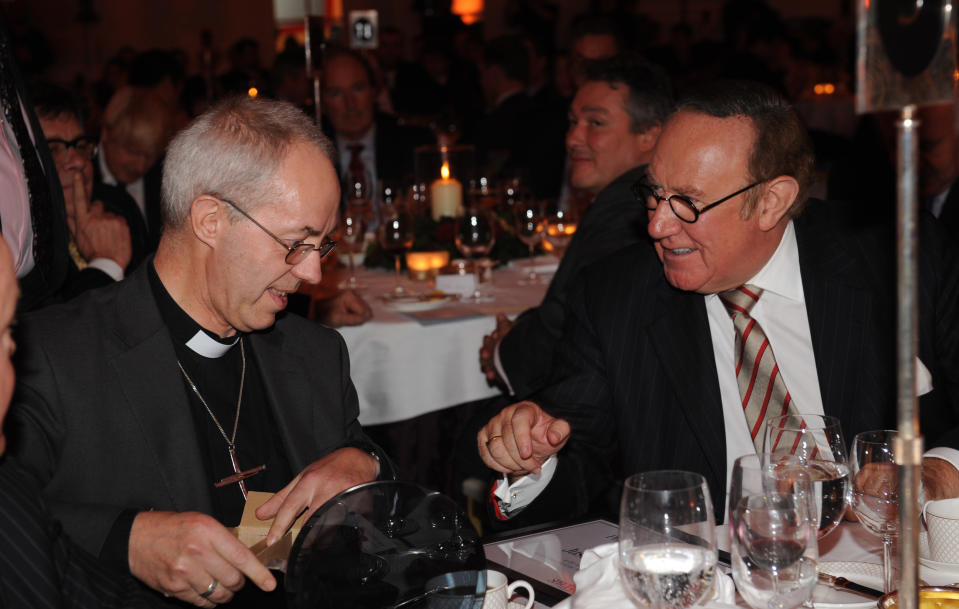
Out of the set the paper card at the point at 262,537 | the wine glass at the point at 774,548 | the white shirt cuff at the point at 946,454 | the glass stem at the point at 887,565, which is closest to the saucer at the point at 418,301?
the paper card at the point at 262,537

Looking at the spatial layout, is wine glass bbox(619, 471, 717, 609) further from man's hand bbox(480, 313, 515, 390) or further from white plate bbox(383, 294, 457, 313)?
white plate bbox(383, 294, 457, 313)

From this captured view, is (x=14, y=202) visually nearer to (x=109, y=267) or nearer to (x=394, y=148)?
(x=109, y=267)

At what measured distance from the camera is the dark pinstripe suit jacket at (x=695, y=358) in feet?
7.23

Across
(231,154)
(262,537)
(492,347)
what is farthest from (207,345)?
(492,347)

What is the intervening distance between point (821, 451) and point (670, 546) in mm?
487

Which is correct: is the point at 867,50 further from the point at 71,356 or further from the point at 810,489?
the point at 71,356

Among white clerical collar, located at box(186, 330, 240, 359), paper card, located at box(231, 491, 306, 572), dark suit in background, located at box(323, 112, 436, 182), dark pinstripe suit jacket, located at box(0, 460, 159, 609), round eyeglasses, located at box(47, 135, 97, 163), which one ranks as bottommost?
paper card, located at box(231, 491, 306, 572)

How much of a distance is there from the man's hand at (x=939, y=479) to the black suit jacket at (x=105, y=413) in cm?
130

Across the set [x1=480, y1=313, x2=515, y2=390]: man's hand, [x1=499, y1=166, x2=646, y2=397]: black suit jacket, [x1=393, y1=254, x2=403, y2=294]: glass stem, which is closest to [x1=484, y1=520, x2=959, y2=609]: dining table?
[x1=499, y1=166, x2=646, y2=397]: black suit jacket

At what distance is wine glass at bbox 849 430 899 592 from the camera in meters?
1.44

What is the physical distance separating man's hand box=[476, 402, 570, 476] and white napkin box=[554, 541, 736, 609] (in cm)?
49

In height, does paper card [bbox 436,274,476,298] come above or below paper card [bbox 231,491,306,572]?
below

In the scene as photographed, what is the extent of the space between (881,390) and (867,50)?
1.47 metres

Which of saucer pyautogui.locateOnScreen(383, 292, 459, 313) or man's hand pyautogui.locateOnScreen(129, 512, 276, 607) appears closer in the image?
man's hand pyautogui.locateOnScreen(129, 512, 276, 607)
